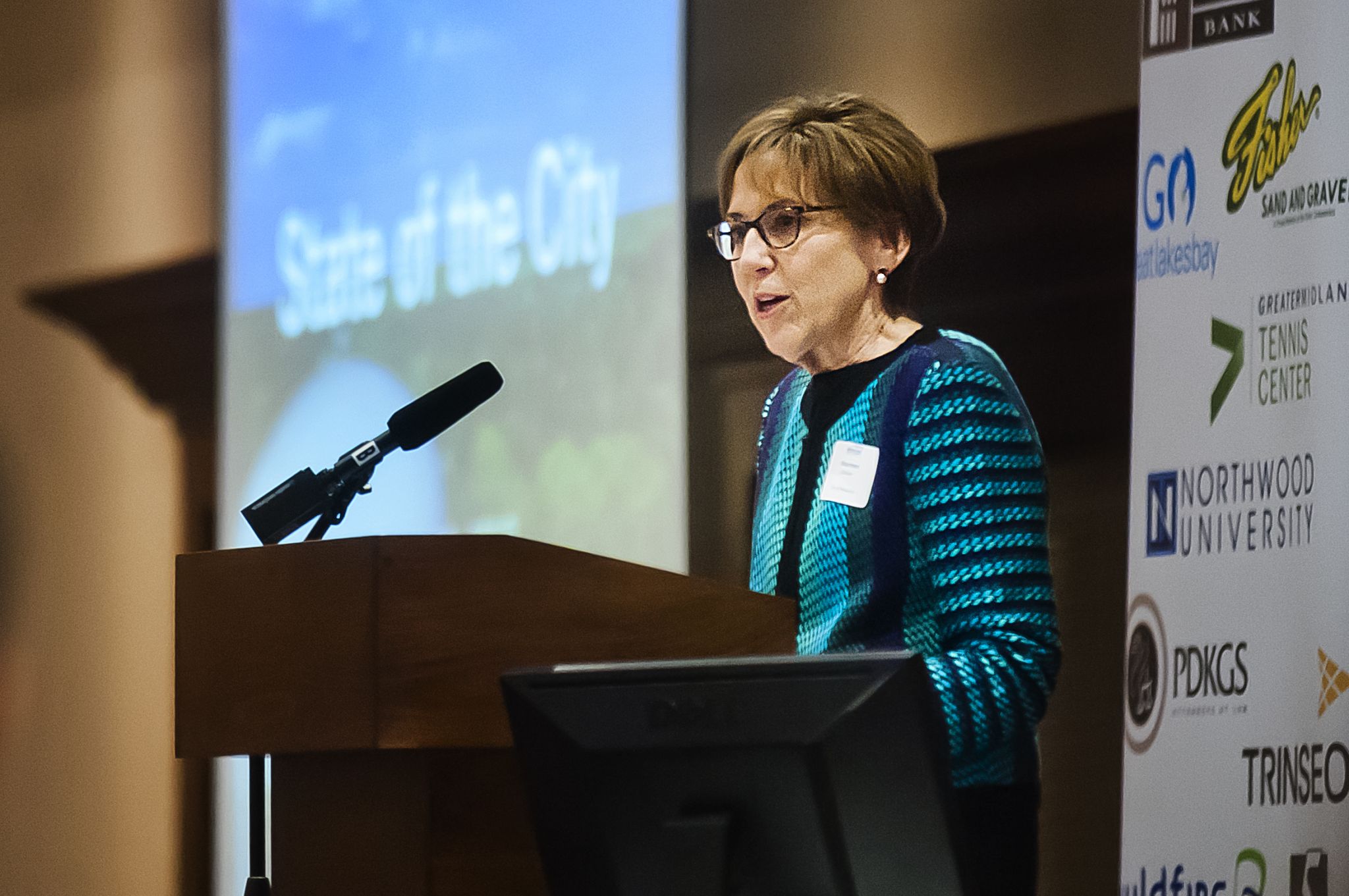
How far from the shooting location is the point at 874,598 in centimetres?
235

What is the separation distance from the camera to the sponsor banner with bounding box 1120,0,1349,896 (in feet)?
8.29

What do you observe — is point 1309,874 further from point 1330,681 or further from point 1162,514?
point 1162,514

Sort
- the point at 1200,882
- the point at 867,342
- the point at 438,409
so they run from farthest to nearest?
the point at 867,342, the point at 1200,882, the point at 438,409

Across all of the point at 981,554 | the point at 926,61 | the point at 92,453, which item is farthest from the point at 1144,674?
the point at 92,453

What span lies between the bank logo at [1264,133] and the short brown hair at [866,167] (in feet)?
1.84

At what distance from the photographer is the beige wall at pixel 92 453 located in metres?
4.55

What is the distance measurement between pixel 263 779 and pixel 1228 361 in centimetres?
168

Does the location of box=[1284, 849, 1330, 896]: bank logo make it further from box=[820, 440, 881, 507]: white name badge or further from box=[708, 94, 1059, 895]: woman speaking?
box=[820, 440, 881, 507]: white name badge

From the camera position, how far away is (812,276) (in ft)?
9.97

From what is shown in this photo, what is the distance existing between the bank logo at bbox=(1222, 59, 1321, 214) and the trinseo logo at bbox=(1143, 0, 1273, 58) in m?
0.10

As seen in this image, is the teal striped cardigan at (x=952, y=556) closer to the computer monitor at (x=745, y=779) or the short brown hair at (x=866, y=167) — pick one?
the short brown hair at (x=866, y=167)

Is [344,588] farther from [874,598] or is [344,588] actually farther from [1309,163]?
[1309,163]

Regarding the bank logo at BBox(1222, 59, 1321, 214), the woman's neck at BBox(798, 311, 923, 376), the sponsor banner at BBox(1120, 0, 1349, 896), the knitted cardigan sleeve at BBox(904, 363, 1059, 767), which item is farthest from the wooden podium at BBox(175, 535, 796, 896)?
the bank logo at BBox(1222, 59, 1321, 214)

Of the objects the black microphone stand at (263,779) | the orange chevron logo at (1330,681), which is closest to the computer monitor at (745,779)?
the black microphone stand at (263,779)
